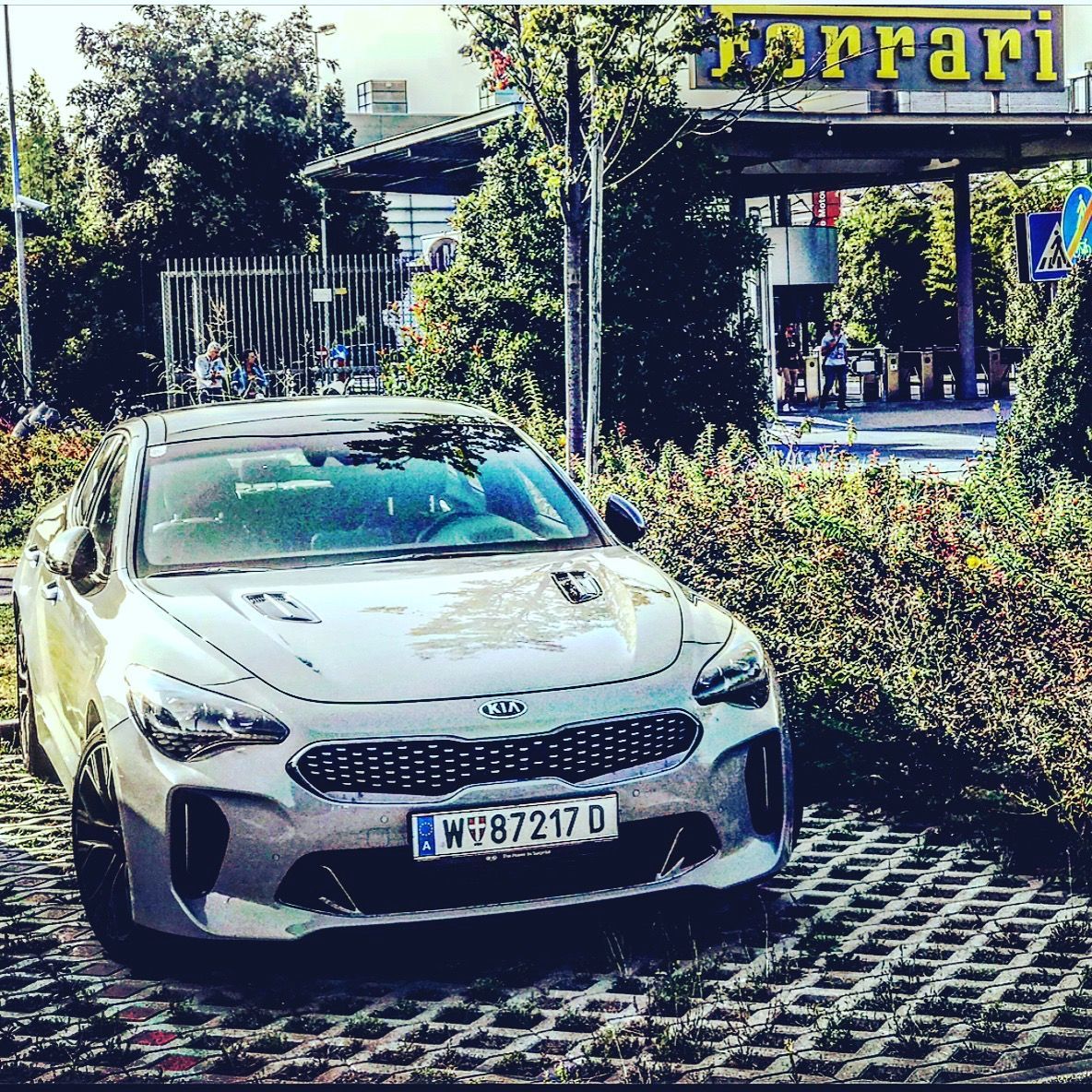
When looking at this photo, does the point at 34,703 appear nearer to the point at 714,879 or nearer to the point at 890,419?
the point at 714,879

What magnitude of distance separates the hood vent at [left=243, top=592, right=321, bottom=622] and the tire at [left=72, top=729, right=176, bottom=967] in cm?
58

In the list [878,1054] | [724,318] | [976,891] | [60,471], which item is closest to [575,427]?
[724,318]

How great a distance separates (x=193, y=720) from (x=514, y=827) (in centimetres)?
89

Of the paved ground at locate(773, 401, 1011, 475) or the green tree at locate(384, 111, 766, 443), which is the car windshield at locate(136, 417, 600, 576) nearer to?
the green tree at locate(384, 111, 766, 443)

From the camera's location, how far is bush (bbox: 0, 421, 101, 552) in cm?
1634

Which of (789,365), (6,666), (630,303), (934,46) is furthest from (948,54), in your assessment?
(6,666)

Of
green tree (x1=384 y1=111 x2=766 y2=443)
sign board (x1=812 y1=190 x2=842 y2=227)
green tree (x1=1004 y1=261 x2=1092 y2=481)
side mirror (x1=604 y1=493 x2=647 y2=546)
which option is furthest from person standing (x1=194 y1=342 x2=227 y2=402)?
sign board (x1=812 y1=190 x2=842 y2=227)

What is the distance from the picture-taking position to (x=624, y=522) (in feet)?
21.7

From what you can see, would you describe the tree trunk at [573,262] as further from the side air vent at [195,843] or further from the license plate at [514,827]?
the side air vent at [195,843]

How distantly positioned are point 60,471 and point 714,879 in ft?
40.3

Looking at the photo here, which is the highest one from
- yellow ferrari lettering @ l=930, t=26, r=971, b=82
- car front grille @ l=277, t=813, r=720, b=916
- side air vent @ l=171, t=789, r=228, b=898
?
yellow ferrari lettering @ l=930, t=26, r=971, b=82

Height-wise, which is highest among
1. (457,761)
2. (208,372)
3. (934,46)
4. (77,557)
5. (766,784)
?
(934,46)

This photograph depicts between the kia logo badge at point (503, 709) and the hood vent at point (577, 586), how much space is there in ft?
2.32

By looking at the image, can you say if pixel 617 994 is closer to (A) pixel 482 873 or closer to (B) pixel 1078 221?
(A) pixel 482 873
